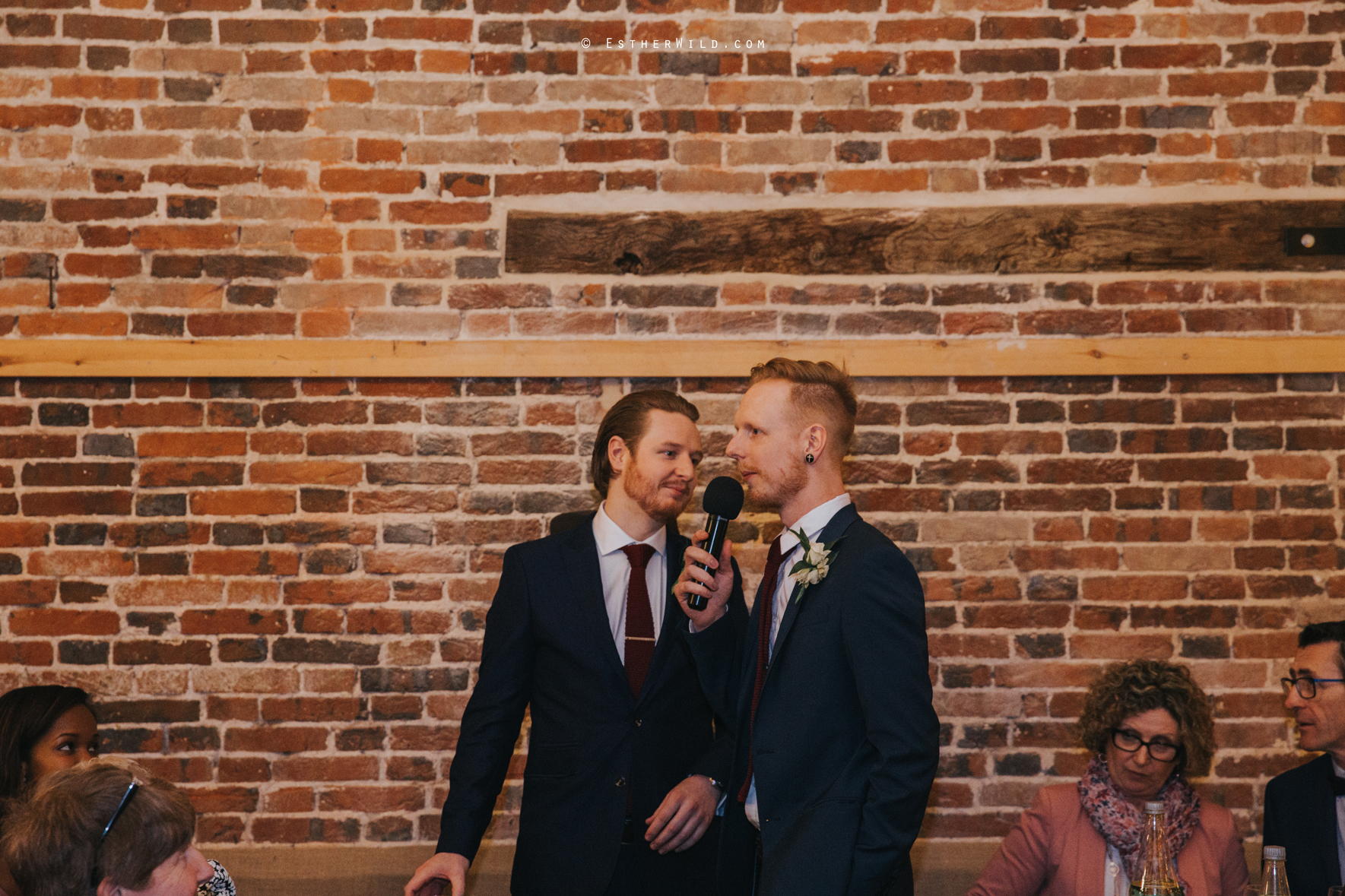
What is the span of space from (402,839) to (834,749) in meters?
1.80

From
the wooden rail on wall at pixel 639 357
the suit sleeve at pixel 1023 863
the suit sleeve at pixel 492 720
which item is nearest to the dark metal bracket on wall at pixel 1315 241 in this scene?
the wooden rail on wall at pixel 639 357

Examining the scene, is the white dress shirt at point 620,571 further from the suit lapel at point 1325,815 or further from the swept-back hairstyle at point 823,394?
the suit lapel at point 1325,815

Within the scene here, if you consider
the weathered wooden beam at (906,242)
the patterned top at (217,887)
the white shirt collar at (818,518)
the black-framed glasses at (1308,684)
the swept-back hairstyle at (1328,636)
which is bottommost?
the patterned top at (217,887)

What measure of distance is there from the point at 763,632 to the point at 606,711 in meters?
0.50

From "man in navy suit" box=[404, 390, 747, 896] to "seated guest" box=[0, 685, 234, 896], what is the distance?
85 centimetres

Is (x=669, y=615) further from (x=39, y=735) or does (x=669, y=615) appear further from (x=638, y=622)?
(x=39, y=735)

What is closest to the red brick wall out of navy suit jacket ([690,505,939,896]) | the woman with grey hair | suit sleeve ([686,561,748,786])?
suit sleeve ([686,561,748,786])

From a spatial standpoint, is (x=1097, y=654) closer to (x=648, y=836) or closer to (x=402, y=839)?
(x=648, y=836)

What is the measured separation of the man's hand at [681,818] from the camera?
2458mm

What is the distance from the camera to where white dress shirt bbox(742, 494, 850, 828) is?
2357 mm

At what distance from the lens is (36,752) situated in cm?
273

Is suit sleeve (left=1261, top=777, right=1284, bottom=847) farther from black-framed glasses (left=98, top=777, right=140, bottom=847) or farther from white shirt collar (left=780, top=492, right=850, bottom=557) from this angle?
black-framed glasses (left=98, top=777, right=140, bottom=847)

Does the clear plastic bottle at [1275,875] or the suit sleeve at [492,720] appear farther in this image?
the suit sleeve at [492,720]

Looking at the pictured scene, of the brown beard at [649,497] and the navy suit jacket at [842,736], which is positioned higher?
the brown beard at [649,497]
